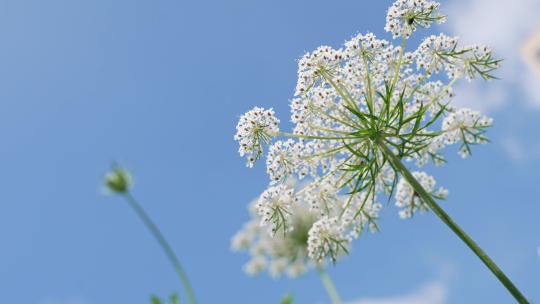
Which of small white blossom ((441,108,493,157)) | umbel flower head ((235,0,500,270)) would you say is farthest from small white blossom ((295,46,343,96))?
small white blossom ((441,108,493,157))

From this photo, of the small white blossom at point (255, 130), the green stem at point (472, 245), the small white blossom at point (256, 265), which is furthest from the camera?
the small white blossom at point (256, 265)

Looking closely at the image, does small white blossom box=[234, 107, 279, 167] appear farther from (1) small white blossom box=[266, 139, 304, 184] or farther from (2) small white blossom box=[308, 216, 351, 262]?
(2) small white blossom box=[308, 216, 351, 262]

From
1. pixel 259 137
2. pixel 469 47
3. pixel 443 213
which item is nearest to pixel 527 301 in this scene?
pixel 443 213

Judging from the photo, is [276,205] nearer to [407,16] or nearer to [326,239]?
[326,239]

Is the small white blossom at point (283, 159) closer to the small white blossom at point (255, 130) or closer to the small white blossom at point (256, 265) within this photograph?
the small white blossom at point (255, 130)

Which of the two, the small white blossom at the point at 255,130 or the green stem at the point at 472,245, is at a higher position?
the small white blossom at the point at 255,130

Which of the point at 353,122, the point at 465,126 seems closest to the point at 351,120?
→ the point at 353,122

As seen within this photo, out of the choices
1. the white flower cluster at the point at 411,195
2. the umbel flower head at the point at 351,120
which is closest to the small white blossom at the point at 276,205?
the umbel flower head at the point at 351,120

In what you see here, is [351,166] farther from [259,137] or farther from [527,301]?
[527,301]
